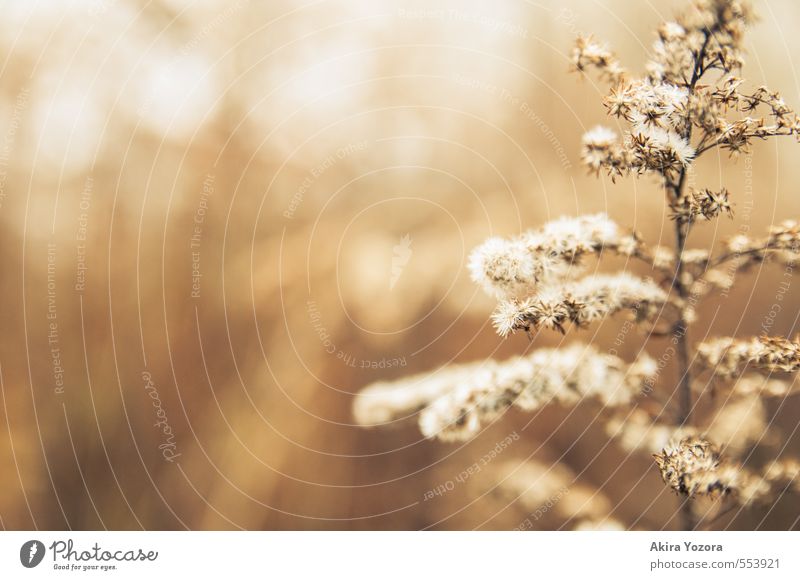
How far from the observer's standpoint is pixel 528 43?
86 cm

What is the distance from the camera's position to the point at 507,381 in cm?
78

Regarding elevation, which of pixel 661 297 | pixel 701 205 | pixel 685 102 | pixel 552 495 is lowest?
pixel 552 495

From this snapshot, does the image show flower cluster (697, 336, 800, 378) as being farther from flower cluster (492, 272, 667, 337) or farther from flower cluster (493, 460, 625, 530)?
flower cluster (493, 460, 625, 530)

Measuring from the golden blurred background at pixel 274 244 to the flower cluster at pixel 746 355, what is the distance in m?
0.04

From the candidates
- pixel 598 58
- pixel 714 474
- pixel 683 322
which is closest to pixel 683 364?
pixel 683 322

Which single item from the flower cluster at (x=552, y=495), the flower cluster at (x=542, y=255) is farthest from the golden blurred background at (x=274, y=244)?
the flower cluster at (x=542, y=255)

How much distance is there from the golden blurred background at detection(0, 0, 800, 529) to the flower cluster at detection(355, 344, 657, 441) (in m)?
0.03

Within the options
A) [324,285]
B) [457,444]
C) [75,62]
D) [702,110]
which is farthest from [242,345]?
[702,110]

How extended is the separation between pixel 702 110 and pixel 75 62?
0.92 meters

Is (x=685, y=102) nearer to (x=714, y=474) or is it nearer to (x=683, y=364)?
(x=683, y=364)

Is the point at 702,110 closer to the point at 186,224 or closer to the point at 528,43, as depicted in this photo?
the point at 528,43

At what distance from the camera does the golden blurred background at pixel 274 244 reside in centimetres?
86

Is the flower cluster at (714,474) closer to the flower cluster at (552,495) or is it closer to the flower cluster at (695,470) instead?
the flower cluster at (695,470)

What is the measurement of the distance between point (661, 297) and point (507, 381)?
0.26m
